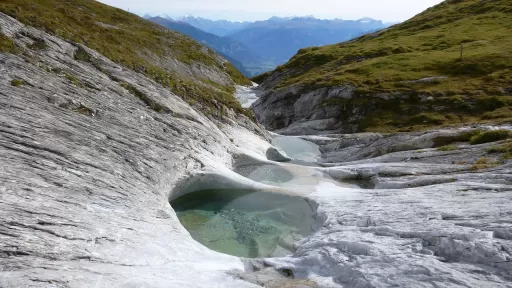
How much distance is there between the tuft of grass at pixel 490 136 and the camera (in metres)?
40.0

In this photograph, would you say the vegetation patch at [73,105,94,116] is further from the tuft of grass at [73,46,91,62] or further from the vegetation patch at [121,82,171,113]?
the tuft of grass at [73,46,91,62]

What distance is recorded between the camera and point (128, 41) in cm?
9381

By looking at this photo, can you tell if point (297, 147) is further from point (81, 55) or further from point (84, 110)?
point (84, 110)

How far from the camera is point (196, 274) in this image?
61.7 ft

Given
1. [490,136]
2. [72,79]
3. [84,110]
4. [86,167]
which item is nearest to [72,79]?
[72,79]

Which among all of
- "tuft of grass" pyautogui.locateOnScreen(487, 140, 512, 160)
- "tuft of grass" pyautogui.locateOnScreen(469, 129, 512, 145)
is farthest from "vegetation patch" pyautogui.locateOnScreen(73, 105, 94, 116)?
"tuft of grass" pyautogui.locateOnScreen(469, 129, 512, 145)

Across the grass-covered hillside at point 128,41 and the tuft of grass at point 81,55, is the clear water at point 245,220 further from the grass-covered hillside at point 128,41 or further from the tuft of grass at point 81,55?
the tuft of grass at point 81,55

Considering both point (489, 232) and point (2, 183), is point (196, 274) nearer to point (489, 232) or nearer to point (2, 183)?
point (2, 183)

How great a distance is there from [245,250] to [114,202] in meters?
9.97

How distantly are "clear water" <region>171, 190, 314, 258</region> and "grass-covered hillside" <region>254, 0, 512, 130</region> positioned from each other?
39.0m

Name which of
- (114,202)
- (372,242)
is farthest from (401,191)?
(114,202)

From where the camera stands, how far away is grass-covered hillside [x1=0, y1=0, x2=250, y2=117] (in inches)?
1629

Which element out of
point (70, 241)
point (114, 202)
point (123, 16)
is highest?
point (123, 16)

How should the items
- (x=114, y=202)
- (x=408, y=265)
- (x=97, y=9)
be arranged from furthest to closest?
1. (x=97, y=9)
2. (x=114, y=202)
3. (x=408, y=265)
